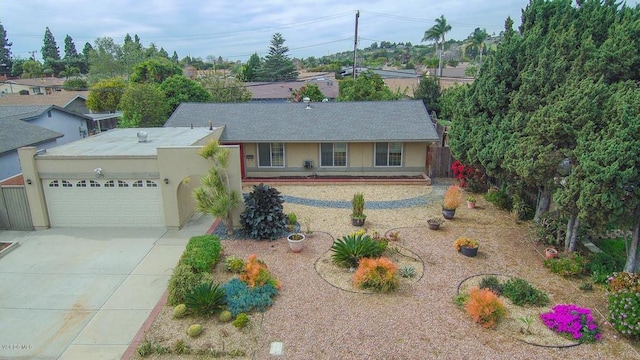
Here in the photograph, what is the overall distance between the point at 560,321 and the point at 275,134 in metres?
15.1

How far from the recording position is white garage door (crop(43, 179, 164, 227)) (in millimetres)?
14055

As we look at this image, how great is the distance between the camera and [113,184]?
14.0 m

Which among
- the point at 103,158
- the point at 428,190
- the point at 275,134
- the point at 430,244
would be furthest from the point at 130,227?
the point at 428,190

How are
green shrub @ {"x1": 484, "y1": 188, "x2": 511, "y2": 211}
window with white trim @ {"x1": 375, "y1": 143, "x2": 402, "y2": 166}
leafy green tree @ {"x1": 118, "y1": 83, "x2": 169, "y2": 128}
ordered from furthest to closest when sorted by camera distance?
leafy green tree @ {"x1": 118, "y1": 83, "x2": 169, "y2": 128} < window with white trim @ {"x1": 375, "y1": 143, "x2": 402, "y2": 166} < green shrub @ {"x1": 484, "y1": 188, "x2": 511, "y2": 211}

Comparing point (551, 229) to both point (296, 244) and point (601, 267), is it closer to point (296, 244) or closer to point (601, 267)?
point (601, 267)

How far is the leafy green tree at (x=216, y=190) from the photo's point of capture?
12.7m

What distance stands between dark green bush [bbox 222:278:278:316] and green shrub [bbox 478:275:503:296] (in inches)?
208

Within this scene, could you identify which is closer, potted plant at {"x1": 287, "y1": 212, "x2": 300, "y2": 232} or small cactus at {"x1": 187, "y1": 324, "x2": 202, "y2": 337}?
small cactus at {"x1": 187, "y1": 324, "x2": 202, "y2": 337}

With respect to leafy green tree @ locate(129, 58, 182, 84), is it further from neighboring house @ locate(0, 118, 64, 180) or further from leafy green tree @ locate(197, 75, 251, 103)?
neighboring house @ locate(0, 118, 64, 180)

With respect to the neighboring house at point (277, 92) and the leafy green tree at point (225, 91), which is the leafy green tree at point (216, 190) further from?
the neighboring house at point (277, 92)

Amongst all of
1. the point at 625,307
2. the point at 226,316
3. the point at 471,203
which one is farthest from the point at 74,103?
the point at 625,307

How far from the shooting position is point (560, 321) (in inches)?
328

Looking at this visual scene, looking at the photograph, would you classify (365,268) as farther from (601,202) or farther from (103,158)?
(103,158)

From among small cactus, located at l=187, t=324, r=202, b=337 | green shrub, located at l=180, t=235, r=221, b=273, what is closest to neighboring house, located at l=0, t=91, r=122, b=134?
green shrub, located at l=180, t=235, r=221, b=273
